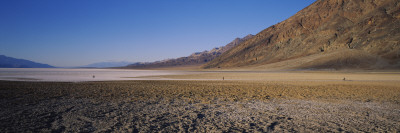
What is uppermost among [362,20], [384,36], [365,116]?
[362,20]

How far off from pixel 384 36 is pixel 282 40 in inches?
1290

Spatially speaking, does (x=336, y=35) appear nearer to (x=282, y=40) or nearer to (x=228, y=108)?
(x=282, y=40)

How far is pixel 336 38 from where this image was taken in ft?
222

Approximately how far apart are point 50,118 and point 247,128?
5491 mm

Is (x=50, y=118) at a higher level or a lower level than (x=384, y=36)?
lower

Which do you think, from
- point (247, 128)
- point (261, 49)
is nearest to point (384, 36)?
point (261, 49)

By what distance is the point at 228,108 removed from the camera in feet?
26.6

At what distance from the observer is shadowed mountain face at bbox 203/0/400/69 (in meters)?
55.1

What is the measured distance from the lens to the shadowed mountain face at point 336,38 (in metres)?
55.1

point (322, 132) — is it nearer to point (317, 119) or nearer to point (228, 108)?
point (317, 119)

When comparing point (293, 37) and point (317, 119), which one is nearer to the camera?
point (317, 119)

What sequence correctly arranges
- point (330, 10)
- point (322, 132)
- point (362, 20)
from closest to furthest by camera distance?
point (322, 132)
point (362, 20)
point (330, 10)

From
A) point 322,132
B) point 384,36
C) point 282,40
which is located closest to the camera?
point 322,132

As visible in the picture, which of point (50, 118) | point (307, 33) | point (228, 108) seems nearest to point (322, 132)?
point (228, 108)
